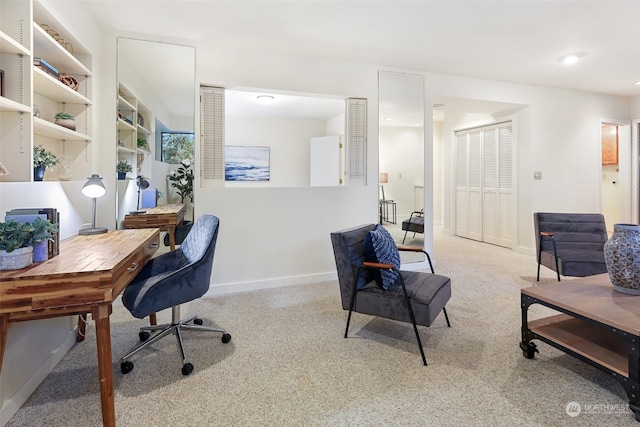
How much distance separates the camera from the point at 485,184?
593 centimetres

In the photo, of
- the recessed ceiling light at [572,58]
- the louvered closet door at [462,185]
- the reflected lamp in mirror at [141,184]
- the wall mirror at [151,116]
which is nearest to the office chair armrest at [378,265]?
the wall mirror at [151,116]

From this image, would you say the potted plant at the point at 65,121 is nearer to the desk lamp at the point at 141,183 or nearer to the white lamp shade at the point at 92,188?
the white lamp shade at the point at 92,188

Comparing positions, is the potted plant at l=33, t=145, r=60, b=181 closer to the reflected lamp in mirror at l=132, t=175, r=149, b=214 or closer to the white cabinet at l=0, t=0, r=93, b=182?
the white cabinet at l=0, t=0, r=93, b=182

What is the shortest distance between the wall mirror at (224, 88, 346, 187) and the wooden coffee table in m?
4.41

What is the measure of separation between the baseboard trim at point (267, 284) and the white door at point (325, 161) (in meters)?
2.39

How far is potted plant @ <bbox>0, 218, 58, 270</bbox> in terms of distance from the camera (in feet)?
4.51

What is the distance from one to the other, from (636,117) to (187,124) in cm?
714

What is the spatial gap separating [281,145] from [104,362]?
5.91 meters

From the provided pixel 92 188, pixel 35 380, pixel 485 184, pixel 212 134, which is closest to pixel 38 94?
pixel 92 188

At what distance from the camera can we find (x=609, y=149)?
6.32 meters

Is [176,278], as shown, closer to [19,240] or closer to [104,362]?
[104,362]

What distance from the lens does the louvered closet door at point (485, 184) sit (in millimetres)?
5508

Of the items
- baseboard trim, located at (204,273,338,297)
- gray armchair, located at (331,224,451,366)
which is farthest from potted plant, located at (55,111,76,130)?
gray armchair, located at (331,224,451,366)

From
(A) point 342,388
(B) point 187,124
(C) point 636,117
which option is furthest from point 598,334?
(C) point 636,117
